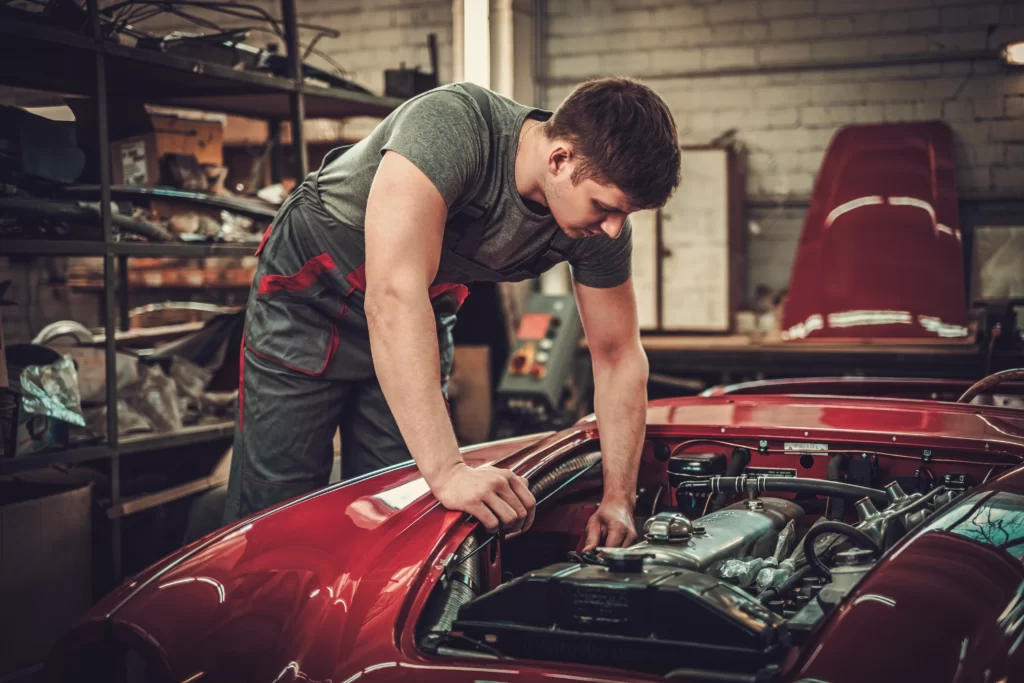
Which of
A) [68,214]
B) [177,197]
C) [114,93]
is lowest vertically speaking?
[68,214]

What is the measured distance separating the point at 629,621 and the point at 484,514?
34 centimetres

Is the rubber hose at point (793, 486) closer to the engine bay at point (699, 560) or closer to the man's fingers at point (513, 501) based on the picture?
the engine bay at point (699, 560)

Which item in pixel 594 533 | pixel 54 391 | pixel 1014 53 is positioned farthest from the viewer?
pixel 1014 53

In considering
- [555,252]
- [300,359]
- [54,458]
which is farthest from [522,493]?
[54,458]

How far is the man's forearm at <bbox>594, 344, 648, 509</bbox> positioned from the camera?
1.77m

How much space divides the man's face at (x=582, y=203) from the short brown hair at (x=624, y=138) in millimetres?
19

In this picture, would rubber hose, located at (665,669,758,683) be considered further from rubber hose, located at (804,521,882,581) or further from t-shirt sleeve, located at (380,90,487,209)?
t-shirt sleeve, located at (380,90,487,209)

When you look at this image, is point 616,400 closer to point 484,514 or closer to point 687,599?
point 484,514

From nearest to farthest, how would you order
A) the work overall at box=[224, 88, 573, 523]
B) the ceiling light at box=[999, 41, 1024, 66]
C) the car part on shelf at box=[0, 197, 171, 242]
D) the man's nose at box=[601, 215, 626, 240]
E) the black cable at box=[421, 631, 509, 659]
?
the black cable at box=[421, 631, 509, 659] → the man's nose at box=[601, 215, 626, 240] → the work overall at box=[224, 88, 573, 523] → the car part on shelf at box=[0, 197, 171, 242] → the ceiling light at box=[999, 41, 1024, 66]

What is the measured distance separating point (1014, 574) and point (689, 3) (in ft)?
19.0

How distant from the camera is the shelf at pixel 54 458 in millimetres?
2641

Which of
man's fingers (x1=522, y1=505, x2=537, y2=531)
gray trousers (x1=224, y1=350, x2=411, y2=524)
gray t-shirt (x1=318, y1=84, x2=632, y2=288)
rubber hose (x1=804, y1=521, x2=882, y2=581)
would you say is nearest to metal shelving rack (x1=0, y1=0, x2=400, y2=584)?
gray trousers (x1=224, y1=350, x2=411, y2=524)

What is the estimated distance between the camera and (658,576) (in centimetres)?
120

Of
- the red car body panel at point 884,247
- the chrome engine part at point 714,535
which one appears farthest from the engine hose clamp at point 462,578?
the red car body panel at point 884,247
